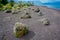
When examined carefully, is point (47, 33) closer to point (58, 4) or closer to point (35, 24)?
point (35, 24)

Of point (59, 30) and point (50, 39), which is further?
point (59, 30)

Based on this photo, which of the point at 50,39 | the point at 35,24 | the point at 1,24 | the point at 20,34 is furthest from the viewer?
the point at 1,24

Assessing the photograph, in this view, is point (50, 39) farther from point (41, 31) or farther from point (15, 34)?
point (15, 34)

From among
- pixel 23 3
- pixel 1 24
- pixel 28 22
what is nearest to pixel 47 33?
pixel 28 22

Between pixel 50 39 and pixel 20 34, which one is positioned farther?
pixel 20 34

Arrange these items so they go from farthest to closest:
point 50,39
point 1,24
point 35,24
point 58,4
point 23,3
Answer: point 23,3 → point 58,4 → point 1,24 → point 35,24 → point 50,39

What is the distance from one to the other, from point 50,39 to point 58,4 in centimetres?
505

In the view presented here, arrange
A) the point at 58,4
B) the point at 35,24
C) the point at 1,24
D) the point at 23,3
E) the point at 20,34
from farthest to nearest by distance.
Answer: the point at 23,3
the point at 58,4
the point at 1,24
the point at 35,24
the point at 20,34

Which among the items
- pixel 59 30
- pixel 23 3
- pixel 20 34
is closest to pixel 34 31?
pixel 20 34

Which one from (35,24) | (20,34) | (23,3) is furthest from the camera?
(23,3)

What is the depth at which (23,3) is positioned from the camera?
985 centimetres

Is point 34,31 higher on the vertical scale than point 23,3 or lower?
higher

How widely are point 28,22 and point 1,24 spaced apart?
112cm

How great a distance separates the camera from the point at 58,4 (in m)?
8.79
